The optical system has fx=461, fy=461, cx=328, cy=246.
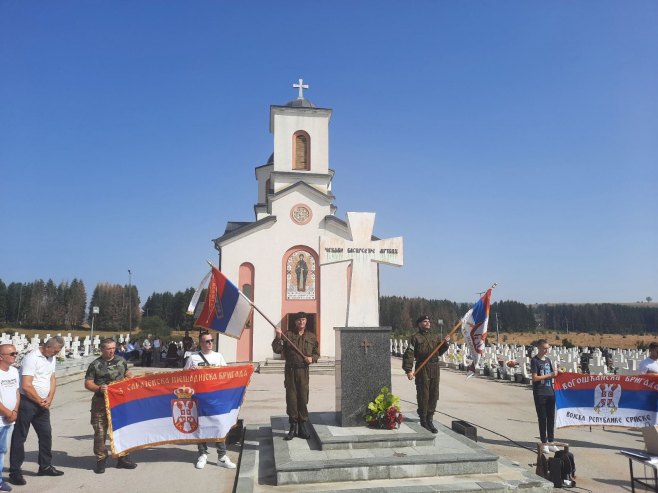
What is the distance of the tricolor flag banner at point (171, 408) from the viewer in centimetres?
627

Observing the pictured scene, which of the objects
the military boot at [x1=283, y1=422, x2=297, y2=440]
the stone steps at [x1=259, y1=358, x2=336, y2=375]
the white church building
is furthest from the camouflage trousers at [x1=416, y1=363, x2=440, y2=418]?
the white church building

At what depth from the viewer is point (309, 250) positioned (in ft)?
76.4

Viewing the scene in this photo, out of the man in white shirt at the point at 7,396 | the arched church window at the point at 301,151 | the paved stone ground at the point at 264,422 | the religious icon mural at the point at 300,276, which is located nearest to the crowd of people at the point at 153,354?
the religious icon mural at the point at 300,276

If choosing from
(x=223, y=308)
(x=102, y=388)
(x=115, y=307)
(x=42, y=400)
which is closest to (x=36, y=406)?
(x=42, y=400)

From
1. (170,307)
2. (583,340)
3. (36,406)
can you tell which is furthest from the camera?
(170,307)

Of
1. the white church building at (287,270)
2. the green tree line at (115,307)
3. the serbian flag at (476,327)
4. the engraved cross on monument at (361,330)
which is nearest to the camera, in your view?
the engraved cross on monument at (361,330)

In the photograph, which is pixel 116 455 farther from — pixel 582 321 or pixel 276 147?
pixel 582 321

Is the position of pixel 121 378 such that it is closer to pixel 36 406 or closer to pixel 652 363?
pixel 36 406

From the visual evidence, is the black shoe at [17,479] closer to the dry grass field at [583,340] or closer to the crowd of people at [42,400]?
the crowd of people at [42,400]

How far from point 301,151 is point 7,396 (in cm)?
2237

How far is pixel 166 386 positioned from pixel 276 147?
2106 centimetres

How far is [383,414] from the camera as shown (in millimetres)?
6727

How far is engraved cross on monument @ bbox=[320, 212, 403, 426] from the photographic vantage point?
699 cm

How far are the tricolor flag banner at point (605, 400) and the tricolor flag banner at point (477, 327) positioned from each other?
134 cm
